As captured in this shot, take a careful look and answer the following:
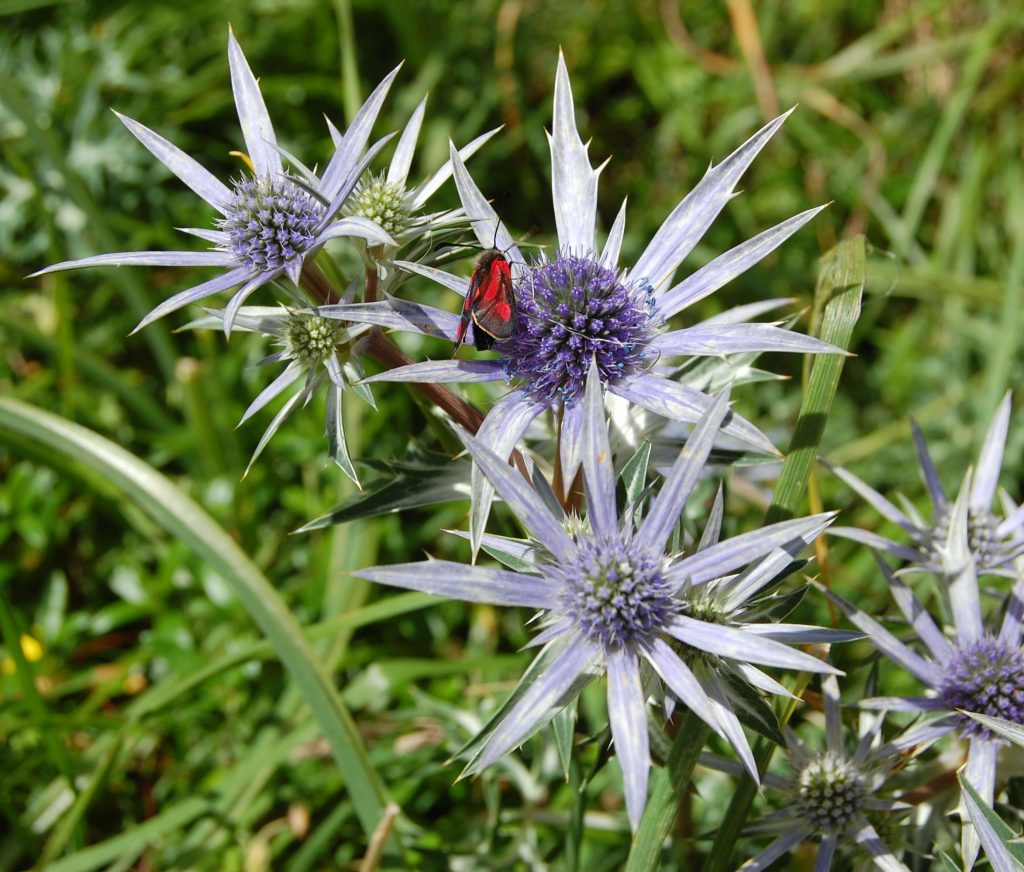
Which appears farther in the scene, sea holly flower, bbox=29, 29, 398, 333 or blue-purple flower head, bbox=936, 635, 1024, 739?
blue-purple flower head, bbox=936, 635, 1024, 739

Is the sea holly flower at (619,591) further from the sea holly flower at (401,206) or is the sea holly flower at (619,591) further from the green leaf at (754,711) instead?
the sea holly flower at (401,206)

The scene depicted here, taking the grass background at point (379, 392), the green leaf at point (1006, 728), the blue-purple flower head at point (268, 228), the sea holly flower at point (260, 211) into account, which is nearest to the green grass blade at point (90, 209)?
the grass background at point (379, 392)

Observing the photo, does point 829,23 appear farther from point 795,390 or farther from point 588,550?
point 588,550

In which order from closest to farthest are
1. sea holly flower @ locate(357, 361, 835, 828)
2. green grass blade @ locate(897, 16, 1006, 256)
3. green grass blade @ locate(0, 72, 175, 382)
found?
1. sea holly flower @ locate(357, 361, 835, 828)
2. green grass blade @ locate(0, 72, 175, 382)
3. green grass blade @ locate(897, 16, 1006, 256)

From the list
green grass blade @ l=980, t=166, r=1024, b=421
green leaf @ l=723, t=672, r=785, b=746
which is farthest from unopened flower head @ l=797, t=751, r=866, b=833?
green grass blade @ l=980, t=166, r=1024, b=421

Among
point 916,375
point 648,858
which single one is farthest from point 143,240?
point 916,375

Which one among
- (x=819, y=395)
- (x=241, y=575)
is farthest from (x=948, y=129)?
(x=241, y=575)

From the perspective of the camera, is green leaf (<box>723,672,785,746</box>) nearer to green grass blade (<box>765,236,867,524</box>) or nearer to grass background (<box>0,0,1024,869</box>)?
green grass blade (<box>765,236,867,524</box>)
